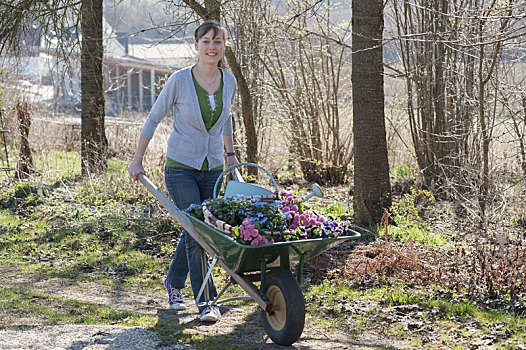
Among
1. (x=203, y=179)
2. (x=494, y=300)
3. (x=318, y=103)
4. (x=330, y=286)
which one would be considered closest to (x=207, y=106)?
(x=203, y=179)

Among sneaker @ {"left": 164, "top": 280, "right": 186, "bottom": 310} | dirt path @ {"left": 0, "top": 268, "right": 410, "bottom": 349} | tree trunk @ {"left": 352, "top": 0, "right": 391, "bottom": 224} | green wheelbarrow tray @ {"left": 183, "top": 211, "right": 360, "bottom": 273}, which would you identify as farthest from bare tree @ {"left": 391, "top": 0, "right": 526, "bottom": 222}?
green wheelbarrow tray @ {"left": 183, "top": 211, "right": 360, "bottom": 273}

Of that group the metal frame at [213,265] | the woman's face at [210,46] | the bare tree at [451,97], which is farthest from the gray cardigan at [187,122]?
the bare tree at [451,97]

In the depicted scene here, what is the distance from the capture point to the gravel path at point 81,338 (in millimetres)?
3682

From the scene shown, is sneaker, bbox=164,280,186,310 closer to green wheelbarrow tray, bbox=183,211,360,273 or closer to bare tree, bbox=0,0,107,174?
green wheelbarrow tray, bbox=183,211,360,273

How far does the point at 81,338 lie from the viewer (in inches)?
151

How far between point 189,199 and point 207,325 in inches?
33.5

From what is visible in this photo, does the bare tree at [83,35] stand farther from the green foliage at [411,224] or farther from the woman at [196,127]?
the green foliage at [411,224]

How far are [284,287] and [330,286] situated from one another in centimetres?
172

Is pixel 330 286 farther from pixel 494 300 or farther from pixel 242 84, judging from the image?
pixel 242 84

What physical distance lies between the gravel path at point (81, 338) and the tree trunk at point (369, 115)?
11.4 ft

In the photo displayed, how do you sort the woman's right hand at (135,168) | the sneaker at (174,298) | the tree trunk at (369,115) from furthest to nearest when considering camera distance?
the tree trunk at (369,115) → the sneaker at (174,298) → the woman's right hand at (135,168)

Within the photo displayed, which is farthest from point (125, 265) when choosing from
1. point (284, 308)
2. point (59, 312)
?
point (284, 308)

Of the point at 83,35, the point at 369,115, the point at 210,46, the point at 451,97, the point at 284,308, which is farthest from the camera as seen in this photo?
the point at 83,35

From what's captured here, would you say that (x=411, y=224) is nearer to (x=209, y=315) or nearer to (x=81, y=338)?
(x=209, y=315)
